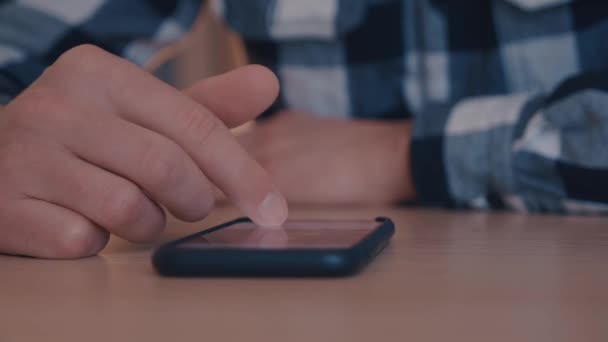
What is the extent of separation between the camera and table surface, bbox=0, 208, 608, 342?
181 millimetres

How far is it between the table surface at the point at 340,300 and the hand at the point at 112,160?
0.8 inches

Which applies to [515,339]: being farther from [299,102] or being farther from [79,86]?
[299,102]

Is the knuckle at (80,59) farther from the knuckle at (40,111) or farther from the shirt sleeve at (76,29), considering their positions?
the shirt sleeve at (76,29)

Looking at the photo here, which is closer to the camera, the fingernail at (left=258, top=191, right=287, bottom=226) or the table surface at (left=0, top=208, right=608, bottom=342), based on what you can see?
the table surface at (left=0, top=208, right=608, bottom=342)

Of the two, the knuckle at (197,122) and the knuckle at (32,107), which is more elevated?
the knuckle at (32,107)

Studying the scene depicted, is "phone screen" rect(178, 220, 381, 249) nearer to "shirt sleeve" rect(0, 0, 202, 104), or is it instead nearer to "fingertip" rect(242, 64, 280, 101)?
"fingertip" rect(242, 64, 280, 101)

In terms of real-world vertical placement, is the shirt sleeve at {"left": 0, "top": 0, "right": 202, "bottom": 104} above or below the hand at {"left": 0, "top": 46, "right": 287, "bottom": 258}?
above

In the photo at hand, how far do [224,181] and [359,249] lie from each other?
97mm

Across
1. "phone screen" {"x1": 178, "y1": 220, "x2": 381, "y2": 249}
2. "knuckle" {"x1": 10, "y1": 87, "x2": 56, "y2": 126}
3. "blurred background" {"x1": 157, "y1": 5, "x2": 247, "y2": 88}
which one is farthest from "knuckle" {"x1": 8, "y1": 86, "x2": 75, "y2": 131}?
"blurred background" {"x1": 157, "y1": 5, "x2": 247, "y2": 88}

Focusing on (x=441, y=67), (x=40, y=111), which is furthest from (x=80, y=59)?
(x=441, y=67)

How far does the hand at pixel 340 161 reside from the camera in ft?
2.37

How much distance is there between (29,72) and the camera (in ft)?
2.06

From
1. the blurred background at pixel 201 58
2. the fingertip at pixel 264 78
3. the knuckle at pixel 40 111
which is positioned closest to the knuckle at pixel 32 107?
the knuckle at pixel 40 111

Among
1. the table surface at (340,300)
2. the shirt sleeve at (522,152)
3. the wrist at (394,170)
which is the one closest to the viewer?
the table surface at (340,300)
